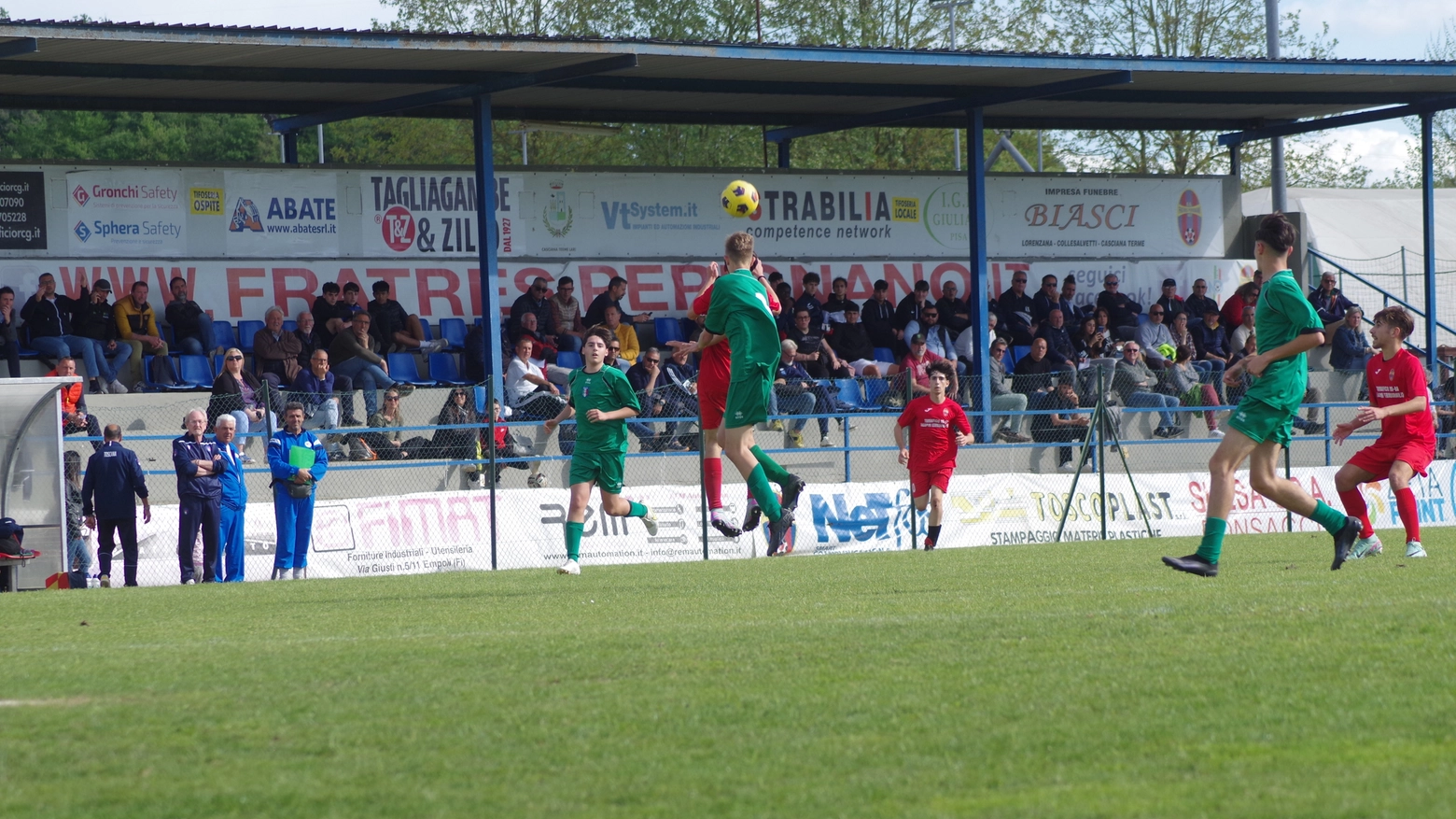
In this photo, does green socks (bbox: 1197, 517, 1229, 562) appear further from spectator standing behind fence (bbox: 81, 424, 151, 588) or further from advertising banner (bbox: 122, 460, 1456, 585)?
spectator standing behind fence (bbox: 81, 424, 151, 588)

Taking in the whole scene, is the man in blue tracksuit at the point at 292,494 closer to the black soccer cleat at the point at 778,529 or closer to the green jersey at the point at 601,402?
the green jersey at the point at 601,402

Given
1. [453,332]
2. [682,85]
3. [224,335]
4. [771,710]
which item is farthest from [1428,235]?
[771,710]

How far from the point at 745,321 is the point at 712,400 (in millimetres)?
946

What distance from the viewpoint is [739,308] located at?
9.26 m

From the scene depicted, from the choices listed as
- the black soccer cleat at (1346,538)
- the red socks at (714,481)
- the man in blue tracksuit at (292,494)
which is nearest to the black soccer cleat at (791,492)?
the red socks at (714,481)

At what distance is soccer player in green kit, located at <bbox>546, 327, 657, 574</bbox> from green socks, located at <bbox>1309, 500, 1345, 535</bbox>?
485cm

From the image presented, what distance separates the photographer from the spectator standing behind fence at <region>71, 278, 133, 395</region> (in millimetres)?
19188

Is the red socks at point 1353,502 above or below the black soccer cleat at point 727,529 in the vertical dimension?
below

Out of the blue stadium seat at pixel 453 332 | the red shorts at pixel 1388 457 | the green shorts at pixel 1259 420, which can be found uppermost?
the blue stadium seat at pixel 453 332

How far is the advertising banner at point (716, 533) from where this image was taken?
16.3 metres

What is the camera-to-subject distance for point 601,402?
1210 centimetres

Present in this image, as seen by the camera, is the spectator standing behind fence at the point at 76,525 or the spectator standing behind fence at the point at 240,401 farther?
the spectator standing behind fence at the point at 240,401

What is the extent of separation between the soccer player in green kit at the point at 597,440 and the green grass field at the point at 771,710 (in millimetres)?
3754

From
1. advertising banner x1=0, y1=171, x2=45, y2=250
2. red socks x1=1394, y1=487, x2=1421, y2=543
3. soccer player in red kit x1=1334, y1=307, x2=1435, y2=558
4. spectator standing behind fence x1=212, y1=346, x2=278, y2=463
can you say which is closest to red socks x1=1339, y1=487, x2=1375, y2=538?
soccer player in red kit x1=1334, y1=307, x2=1435, y2=558
